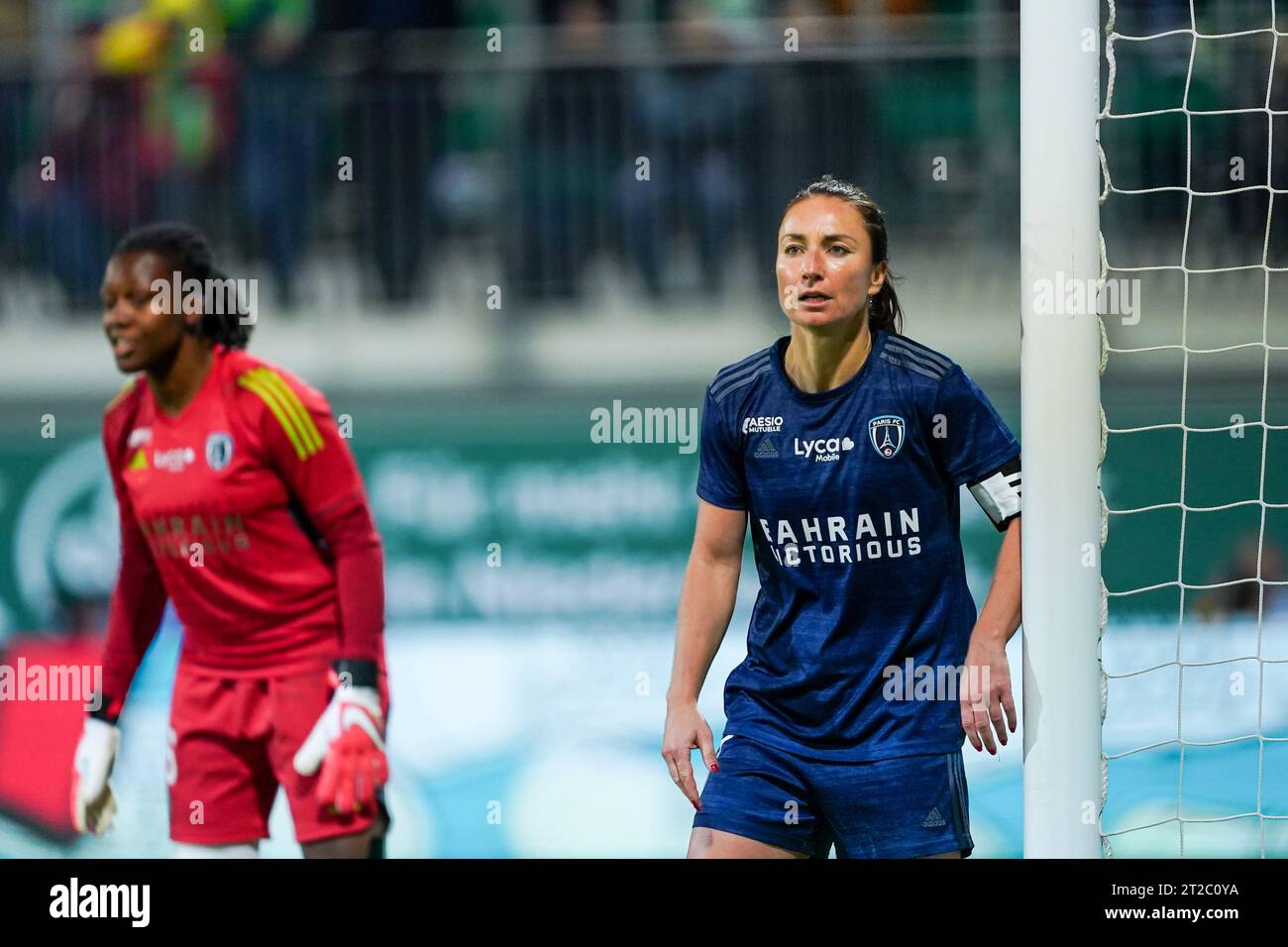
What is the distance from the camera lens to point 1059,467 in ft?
11.3

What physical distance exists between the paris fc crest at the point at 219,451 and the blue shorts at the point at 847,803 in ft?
5.21

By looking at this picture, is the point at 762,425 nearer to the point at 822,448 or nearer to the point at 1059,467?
the point at 822,448

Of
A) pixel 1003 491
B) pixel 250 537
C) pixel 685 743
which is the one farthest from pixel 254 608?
pixel 1003 491

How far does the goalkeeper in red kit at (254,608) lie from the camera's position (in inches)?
168

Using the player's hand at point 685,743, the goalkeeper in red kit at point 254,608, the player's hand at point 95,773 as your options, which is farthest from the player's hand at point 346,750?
the player's hand at point 685,743

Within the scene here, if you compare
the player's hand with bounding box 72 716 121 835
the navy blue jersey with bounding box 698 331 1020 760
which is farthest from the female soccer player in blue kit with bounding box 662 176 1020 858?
the player's hand with bounding box 72 716 121 835

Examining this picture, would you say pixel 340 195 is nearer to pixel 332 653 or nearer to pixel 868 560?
pixel 332 653

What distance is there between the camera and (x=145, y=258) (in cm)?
448

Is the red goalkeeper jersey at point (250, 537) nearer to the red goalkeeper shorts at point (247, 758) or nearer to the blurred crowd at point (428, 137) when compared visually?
the red goalkeeper shorts at point (247, 758)

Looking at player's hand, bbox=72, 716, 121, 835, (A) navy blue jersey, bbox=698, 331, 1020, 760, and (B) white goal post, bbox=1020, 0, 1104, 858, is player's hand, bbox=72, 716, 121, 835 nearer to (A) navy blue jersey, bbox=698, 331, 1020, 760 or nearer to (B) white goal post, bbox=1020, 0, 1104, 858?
A: (A) navy blue jersey, bbox=698, 331, 1020, 760

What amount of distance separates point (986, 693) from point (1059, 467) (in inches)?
19.4

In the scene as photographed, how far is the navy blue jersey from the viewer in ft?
11.3
